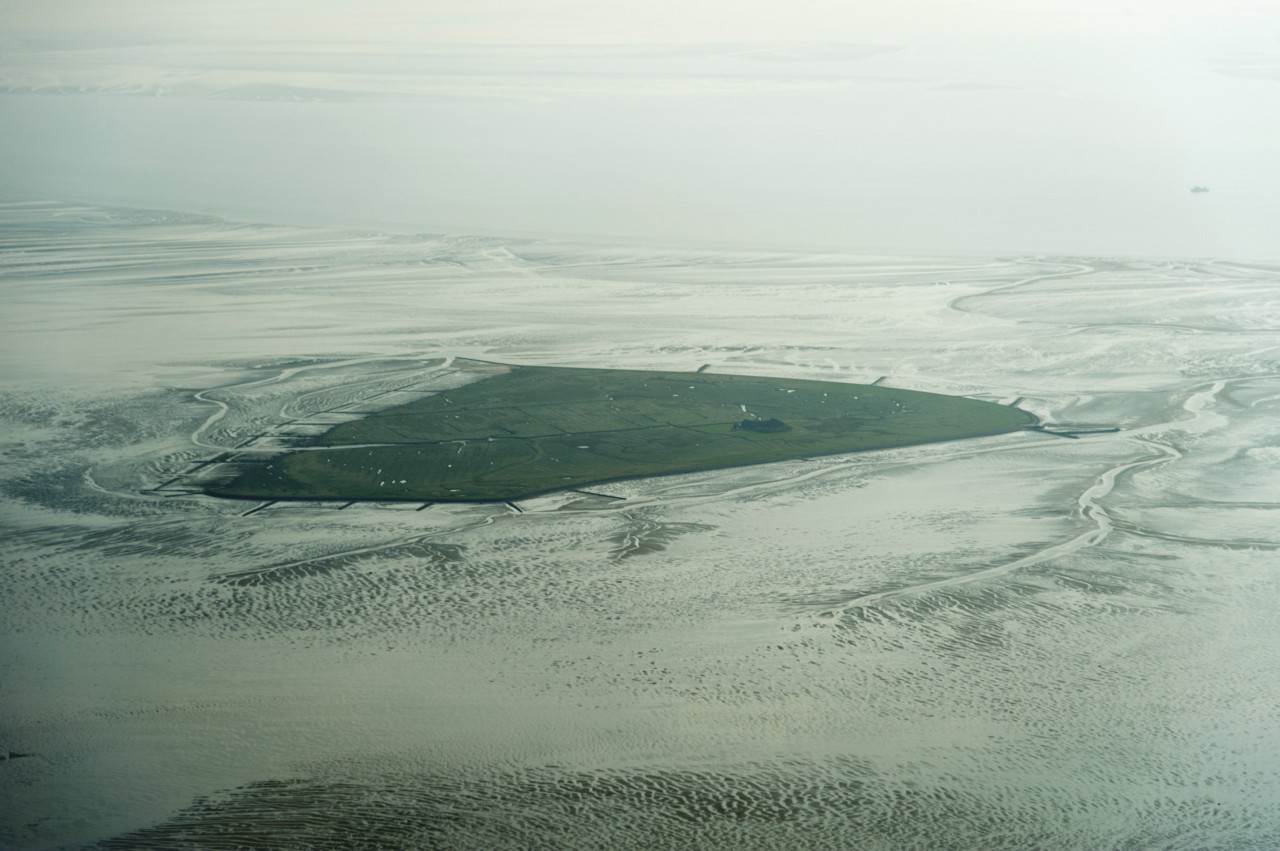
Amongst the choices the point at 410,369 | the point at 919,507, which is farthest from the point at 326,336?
the point at 919,507

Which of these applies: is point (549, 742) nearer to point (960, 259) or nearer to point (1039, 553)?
point (1039, 553)

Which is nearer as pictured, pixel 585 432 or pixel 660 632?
→ pixel 660 632

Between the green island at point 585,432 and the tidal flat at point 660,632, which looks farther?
the green island at point 585,432

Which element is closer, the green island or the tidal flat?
the tidal flat

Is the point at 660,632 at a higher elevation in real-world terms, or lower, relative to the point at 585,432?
lower
